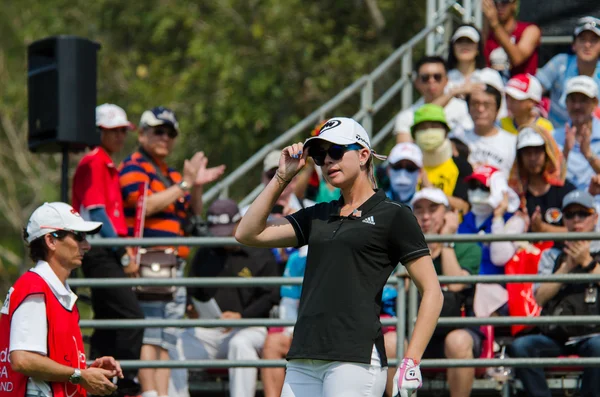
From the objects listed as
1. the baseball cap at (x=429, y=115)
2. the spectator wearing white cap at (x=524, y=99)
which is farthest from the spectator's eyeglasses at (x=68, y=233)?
the spectator wearing white cap at (x=524, y=99)

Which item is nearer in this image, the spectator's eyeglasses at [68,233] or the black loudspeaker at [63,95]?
the spectator's eyeglasses at [68,233]

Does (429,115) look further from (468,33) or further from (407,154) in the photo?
(468,33)

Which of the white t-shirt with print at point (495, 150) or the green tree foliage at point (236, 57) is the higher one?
the green tree foliage at point (236, 57)

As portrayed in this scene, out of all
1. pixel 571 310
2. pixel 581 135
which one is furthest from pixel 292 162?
pixel 581 135

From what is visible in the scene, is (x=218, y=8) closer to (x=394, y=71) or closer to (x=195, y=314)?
(x=394, y=71)

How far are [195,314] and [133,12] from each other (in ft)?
41.2

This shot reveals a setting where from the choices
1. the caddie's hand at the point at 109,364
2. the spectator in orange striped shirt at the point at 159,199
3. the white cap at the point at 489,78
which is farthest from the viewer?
the white cap at the point at 489,78

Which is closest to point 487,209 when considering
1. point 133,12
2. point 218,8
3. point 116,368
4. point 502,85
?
point 502,85

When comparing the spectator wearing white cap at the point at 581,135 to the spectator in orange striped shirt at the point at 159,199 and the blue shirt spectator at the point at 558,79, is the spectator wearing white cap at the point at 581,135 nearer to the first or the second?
the blue shirt spectator at the point at 558,79

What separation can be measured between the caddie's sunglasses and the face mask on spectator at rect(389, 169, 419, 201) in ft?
11.6

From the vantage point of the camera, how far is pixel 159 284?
9.44m

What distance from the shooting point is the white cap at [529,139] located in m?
10.4

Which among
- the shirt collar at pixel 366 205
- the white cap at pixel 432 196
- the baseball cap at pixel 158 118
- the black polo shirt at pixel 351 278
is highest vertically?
the baseball cap at pixel 158 118

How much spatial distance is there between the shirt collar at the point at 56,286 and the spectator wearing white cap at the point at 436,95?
474 cm
